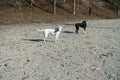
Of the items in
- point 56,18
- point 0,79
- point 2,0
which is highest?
point 2,0

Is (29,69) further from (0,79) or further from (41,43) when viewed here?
(41,43)

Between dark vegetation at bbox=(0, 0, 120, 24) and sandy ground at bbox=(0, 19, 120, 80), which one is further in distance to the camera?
dark vegetation at bbox=(0, 0, 120, 24)

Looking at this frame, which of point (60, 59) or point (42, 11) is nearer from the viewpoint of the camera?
point (60, 59)

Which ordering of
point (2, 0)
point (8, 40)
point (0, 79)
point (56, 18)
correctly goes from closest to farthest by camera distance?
point (0, 79), point (8, 40), point (56, 18), point (2, 0)

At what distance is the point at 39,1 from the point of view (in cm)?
4441

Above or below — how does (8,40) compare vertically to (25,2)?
below

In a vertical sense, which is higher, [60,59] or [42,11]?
[42,11]

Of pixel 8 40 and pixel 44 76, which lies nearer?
pixel 44 76

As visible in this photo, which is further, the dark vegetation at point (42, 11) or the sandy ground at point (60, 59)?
the dark vegetation at point (42, 11)

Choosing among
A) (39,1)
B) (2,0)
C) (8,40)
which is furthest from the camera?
(39,1)

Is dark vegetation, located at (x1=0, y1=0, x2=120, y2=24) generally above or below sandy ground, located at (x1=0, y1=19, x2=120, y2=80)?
above

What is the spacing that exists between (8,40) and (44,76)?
9.19 meters

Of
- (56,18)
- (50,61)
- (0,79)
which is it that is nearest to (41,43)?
(50,61)

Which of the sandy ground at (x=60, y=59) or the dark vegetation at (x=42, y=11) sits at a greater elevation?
the dark vegetation at (x=42, y=11)
